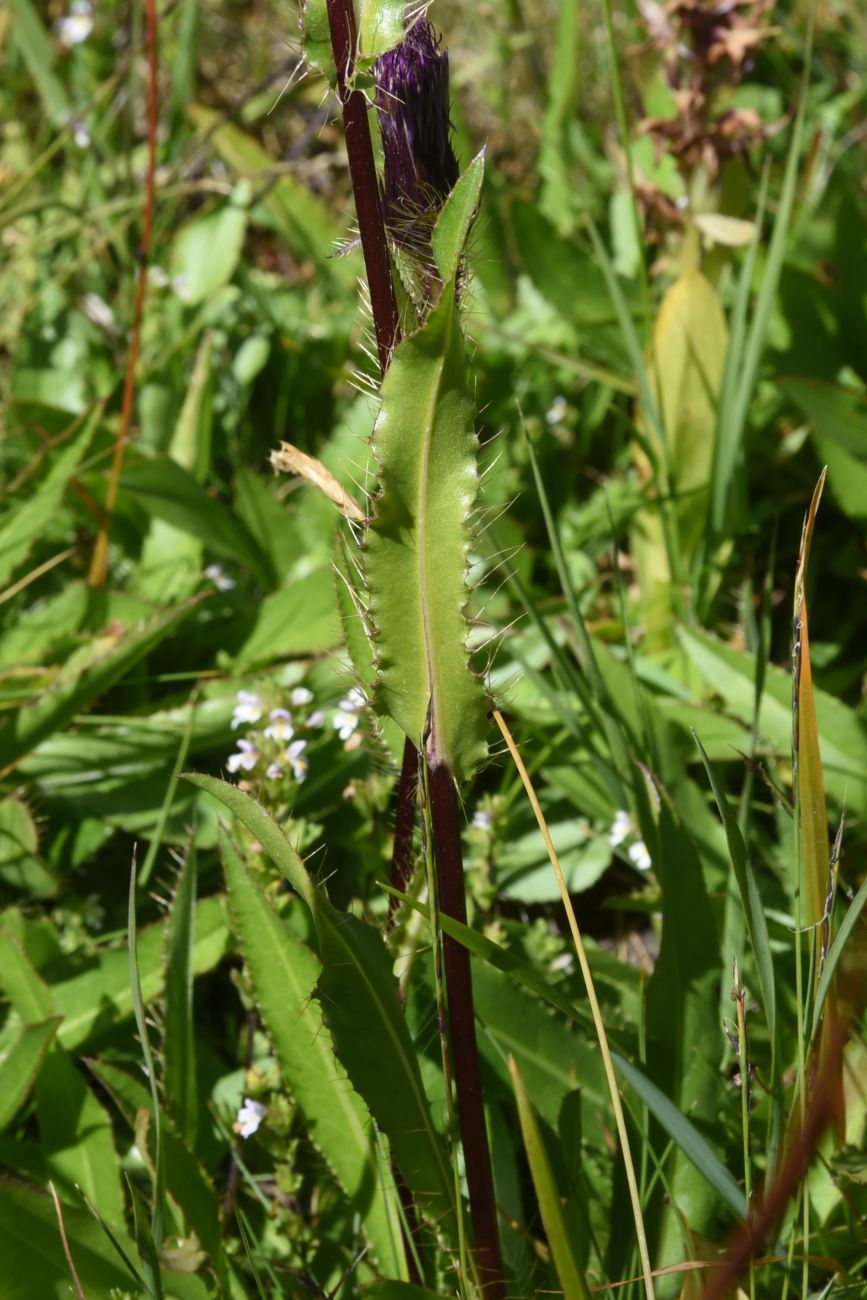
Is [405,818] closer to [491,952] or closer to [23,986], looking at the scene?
[491,952]

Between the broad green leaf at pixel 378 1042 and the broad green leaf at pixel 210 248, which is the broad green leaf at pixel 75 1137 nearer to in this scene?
the broad green leaf at pixel 378 1042

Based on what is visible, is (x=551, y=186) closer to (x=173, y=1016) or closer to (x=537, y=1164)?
(x=173, y=1016)

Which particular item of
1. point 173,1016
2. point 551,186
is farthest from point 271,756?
point 551,186

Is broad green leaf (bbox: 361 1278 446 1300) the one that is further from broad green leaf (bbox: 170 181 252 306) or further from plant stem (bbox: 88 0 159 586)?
broad green leaf (bbox: 170 181 252 306)

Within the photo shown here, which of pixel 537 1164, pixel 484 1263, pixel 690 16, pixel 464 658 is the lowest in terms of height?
Answer: pixel 484 1263

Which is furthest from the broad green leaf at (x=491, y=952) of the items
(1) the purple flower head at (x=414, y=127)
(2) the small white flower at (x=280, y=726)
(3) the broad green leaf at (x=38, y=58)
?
(3) the broad green leaf at (x=38, y=58)
